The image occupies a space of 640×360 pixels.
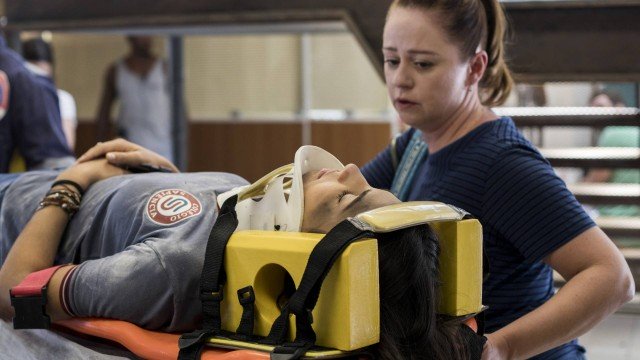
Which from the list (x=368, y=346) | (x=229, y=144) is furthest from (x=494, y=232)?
(x=229, y=144)

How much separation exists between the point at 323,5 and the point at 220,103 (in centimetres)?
366

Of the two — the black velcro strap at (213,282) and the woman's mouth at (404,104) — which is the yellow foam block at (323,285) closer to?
the black velcro strap at (213,282)

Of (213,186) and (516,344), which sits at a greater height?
(213,186)

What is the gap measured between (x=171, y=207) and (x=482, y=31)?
34.8 inches

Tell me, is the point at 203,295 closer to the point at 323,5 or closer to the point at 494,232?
the point at 494,232

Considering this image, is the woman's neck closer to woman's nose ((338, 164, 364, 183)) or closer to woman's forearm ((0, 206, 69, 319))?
woman's nose ((338, 164, 364, 183))

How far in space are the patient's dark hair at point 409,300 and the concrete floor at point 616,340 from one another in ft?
7.29

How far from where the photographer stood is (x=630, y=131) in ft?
16.7

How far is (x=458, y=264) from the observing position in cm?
161

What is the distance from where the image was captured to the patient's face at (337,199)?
65.9 inches

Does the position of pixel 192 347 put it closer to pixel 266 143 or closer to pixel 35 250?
pixel 35 250

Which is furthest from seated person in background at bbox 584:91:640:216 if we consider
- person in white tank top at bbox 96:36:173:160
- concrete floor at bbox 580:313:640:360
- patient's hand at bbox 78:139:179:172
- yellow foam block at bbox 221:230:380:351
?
yellow foam block at bbox 221:230:380:351

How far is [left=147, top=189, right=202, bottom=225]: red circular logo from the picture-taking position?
1.84 meters

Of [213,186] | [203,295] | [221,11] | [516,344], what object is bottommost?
[516,344]
